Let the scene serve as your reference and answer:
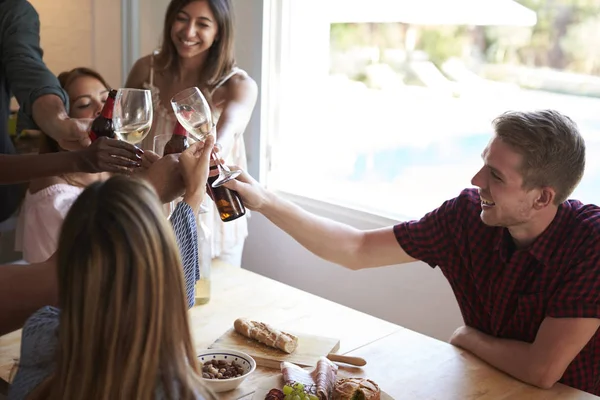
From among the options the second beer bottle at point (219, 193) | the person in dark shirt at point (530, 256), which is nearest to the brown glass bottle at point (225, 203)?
the second beer bottle at point (219, 193)

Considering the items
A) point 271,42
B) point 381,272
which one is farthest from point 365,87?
point 381,272

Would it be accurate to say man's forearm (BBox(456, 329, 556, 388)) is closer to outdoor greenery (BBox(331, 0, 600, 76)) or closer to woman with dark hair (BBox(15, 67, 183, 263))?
outdoor greenery (BBox(331, 0, 600, 76))

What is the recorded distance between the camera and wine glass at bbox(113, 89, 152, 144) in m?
1.54

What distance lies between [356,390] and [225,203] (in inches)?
23.3

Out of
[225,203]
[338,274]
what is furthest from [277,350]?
[338,274]

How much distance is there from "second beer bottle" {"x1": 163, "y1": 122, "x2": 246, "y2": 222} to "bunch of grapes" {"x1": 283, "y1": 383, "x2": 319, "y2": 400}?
0.53 m

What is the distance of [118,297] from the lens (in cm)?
94

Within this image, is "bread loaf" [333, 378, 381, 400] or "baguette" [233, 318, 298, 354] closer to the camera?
"bread loaf" [333, 378, 381, 400]

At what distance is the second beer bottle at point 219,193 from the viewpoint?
167 centimetres

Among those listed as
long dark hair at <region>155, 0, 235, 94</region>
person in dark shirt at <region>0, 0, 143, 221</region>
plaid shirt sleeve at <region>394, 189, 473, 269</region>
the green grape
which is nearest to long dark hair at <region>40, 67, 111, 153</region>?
person in dark shirt at <region>0, 0, 143, 221</region>

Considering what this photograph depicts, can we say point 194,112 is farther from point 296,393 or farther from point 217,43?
point 217,43

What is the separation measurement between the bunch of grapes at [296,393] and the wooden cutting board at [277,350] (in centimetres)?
22

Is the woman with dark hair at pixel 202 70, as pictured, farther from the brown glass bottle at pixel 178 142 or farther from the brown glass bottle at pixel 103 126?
the brown glass bottle at pixel 178 142

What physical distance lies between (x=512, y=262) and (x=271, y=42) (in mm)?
1826
